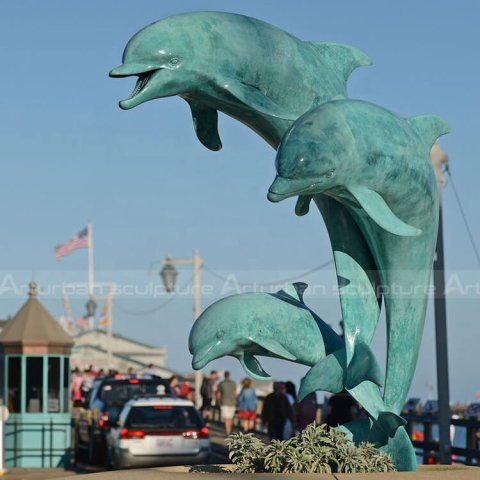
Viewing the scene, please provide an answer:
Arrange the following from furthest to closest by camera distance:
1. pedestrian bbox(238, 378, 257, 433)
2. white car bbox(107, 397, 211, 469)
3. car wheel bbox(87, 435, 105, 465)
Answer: pedestrian bbox(238, 378, 257, 433)
car wheel bbox(87, 435, 105, 465)
white car bbox(107, 397, 211, 469)

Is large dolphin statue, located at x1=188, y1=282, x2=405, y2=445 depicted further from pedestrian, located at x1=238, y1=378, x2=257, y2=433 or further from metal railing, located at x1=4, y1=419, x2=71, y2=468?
pedestrian, located at x1=238, y1=378, x2=257, y2=433

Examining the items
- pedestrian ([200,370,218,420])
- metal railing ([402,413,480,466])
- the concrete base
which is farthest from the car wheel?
the concrete base

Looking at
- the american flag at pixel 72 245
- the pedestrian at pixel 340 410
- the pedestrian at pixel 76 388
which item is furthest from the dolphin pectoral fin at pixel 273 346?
the american flag at pixel 72 245

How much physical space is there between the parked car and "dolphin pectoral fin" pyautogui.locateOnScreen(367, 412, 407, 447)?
438 inches

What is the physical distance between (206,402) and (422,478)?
22.3m

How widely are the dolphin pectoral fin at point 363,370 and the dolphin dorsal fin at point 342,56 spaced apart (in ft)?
8.86

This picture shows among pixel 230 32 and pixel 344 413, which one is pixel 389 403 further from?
pixel 344 413

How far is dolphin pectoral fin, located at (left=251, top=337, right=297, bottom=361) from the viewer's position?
10.8 m

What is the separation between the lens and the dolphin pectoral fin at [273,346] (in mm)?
10782

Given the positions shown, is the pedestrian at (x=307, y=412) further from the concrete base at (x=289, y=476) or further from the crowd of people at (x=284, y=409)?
the concrete base at (x=289, y=476)

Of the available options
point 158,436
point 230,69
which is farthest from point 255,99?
point 158,436

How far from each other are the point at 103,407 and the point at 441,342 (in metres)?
6.80

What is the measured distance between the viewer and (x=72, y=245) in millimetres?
57156

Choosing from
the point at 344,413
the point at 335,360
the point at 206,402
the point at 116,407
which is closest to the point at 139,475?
the point at 335,360
